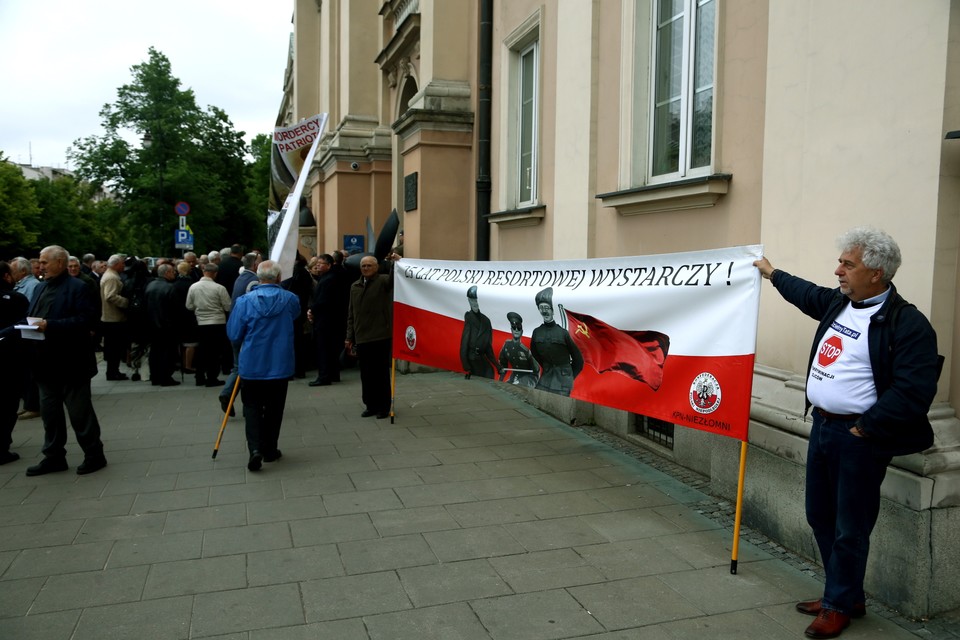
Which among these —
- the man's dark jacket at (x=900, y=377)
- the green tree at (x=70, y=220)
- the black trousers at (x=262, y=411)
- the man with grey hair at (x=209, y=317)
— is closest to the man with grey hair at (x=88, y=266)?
the man with grey hair at (x=209, y=317)

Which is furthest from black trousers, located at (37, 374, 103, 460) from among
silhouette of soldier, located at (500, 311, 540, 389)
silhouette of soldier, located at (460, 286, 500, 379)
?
silhouette of soldier, located at (500, 311, 540, 389)

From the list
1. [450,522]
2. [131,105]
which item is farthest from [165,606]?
[131,105]

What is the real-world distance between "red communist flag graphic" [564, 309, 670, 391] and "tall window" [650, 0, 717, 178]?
1655 millimetres

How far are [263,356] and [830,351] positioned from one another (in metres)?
4.56

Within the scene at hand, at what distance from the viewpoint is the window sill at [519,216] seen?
935 centimetres

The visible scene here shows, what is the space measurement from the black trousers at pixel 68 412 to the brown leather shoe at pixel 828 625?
5.58m

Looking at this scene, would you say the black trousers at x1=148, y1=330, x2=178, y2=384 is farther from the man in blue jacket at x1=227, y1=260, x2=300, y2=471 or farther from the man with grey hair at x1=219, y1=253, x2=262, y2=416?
the man in blue jacket at x1=227, y1=260, x2=300, y2=471

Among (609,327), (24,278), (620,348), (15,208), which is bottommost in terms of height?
(620,348)

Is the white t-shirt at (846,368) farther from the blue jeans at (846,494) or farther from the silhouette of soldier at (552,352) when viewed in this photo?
the silhouette of soldier at (552,352)

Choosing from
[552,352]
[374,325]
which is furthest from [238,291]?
[552,352]

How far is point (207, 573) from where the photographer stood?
453cm

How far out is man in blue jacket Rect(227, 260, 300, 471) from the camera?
6.70 meters

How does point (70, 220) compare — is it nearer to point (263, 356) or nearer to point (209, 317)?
point (209, 317)

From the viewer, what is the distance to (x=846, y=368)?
363 cm
